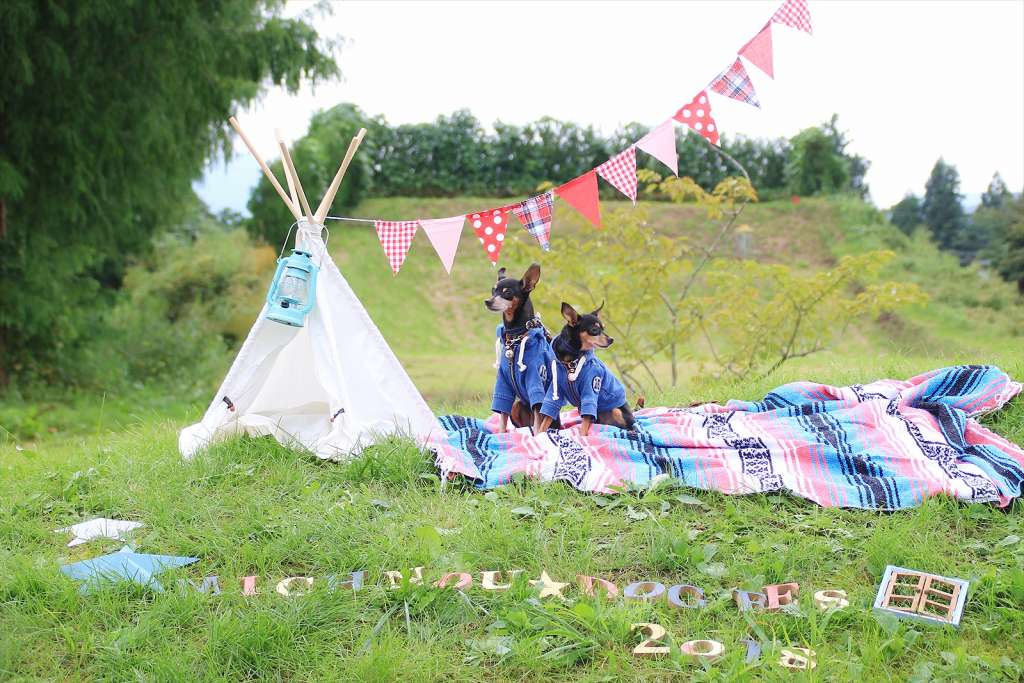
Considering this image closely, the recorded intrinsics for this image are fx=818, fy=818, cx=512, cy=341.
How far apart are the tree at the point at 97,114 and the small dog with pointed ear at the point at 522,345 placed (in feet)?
20.7

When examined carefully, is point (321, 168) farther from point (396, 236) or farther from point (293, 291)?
point (293, 291)

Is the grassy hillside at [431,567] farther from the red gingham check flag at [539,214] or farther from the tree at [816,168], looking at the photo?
the tree at [816,168]

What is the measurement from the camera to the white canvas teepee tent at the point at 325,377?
14.8ft

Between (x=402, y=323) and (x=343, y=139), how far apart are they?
586 centimetres

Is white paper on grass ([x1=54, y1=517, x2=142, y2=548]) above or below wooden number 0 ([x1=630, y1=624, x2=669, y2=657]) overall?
above

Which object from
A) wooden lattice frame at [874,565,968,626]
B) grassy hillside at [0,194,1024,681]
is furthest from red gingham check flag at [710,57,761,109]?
wooden lattice frame at [874,565,968,626]

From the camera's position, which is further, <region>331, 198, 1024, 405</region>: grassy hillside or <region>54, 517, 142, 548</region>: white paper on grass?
<region>331, 198, 1024, 405</region>: grassy hillside

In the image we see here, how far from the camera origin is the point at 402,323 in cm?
1672

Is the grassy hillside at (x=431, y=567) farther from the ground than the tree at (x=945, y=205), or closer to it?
closer to it

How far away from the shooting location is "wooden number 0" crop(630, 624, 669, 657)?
8.86ft

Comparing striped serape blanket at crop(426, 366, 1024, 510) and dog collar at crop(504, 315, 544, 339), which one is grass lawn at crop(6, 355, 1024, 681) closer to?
striped serape blanket at crop(426, 366, 1024, 510)

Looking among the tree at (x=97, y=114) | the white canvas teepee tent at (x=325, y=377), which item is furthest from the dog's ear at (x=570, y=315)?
the tree at (x=97, y=114)

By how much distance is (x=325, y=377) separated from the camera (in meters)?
4.56

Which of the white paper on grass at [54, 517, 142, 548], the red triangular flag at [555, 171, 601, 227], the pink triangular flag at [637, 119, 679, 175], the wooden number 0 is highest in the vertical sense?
the pink triangular flag at [637, 119, 679, 175]
